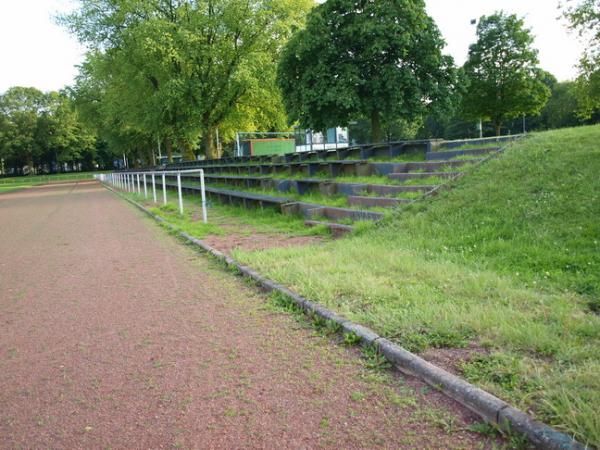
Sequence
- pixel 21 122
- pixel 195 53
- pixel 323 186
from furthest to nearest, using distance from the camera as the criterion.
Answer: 1. pixel 21 122
2. pixel 195 53
3. pixel 323 186

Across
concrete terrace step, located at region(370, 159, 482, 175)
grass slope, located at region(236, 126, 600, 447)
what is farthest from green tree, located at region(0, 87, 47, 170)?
grass slope, located at region(236, 126, 600, 447)

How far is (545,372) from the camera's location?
9.64 feet

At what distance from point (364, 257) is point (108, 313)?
3.18 metres

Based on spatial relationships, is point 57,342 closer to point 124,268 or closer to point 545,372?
point 124,268

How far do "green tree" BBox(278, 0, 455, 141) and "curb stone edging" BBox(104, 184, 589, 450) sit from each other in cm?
1470

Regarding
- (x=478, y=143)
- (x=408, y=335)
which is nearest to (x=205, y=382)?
(x=408, y=335)

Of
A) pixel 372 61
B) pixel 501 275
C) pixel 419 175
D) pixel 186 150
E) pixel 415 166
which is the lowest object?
pixel 501 275

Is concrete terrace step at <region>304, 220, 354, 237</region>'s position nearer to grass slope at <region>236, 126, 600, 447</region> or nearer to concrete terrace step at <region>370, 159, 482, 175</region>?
grass slope at <region>236, 126, 600, 447</region>

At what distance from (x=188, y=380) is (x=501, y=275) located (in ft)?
11.2

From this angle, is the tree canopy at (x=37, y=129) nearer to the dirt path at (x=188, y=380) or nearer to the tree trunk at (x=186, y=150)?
the tree trunk at (x=186, y=150)

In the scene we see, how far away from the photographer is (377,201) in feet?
30.6

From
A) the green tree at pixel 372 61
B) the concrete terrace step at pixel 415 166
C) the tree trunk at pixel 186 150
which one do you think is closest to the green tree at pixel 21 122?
the tree trunk at pixel 186 150

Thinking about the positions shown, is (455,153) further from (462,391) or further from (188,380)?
(188,380)

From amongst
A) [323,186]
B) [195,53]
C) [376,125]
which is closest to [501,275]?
[323,186]
